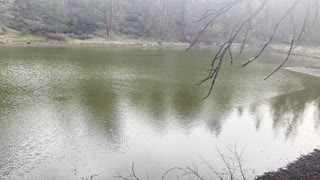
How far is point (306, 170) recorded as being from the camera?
44.5 ft

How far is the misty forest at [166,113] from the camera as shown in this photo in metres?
12.7

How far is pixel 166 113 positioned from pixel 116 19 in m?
51.1

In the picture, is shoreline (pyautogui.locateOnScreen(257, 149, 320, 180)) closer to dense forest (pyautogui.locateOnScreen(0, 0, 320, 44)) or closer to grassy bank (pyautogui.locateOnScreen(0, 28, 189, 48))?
dense forest (pyautogui.locateOnScreen(0, 0, 320, 44))

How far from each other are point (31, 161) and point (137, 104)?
9.96 metres

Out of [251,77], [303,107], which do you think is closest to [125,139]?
[303,107]

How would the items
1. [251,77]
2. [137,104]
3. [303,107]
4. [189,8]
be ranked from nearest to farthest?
[137,104] → [303,107] → [251,77] → [189,8]

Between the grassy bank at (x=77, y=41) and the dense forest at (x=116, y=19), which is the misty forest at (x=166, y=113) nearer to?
the grassy bank at (x=77, y=41)

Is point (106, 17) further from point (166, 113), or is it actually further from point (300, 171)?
point (300, 171)

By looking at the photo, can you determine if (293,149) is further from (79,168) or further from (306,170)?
(79,168)

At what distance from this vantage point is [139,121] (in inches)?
758

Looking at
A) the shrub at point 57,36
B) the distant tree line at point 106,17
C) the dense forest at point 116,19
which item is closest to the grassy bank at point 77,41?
the shrub at point 57,36

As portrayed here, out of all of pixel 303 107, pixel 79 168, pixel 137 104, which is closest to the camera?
pixel 79 168

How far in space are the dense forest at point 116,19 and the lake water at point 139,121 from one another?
25.3 meters

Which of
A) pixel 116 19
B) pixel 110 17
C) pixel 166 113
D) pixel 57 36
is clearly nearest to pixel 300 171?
pixel 166 113
